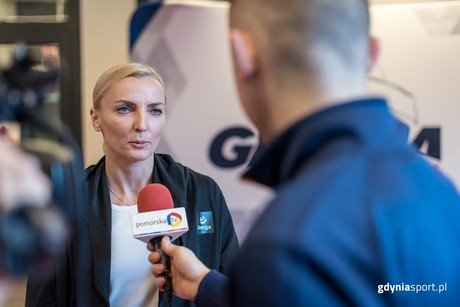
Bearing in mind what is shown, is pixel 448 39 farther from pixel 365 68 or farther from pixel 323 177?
pixel 323 177

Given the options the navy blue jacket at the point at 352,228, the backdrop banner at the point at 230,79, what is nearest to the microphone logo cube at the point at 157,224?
the navy blue jacket at the point at 352,228

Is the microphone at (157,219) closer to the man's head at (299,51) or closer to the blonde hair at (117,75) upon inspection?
the blonde hair at (117,75)

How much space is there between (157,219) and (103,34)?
2.69m

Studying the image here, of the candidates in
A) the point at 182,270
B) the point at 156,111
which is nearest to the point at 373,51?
the point at 182,270

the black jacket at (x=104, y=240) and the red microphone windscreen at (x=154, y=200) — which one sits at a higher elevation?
the red microphone windscreen at (x=154, y=200)

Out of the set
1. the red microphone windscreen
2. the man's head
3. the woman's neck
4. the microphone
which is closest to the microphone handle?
the microphone

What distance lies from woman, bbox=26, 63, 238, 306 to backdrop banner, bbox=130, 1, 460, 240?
1.33 metres

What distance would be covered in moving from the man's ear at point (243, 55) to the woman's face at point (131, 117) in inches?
31.7

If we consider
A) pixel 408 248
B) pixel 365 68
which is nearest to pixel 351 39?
pixel 365 68

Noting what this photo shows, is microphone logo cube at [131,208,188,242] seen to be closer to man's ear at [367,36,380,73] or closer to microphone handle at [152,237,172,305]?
microphone handle at [152,237,172,305]

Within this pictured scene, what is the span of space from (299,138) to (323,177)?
8cm

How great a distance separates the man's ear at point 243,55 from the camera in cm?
73

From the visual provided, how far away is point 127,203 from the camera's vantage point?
156 cm

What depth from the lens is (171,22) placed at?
2965 mm
